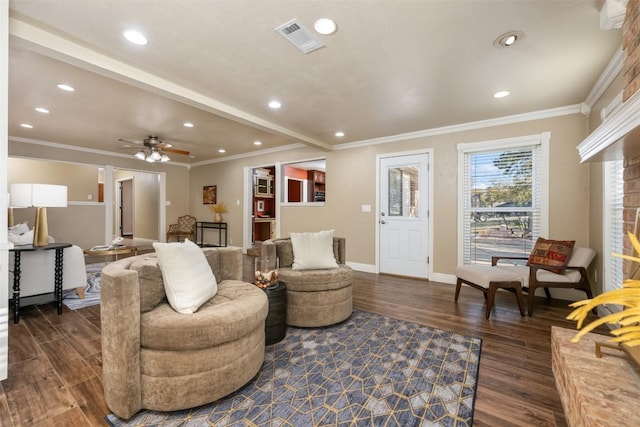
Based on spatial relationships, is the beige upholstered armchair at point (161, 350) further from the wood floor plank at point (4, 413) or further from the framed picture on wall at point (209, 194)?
the framed picture on wall at point (209, 194)

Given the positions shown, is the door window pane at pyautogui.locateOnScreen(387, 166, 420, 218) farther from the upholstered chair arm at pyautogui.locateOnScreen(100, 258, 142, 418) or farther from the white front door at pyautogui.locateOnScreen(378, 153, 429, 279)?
the upholstered chair arm at pyautogui.locateOnScreen(100, 258, 142, 418)

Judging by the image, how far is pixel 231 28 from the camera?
1.96m

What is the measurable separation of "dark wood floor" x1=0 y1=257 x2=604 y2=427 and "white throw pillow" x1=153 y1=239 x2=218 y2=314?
2.17 feet

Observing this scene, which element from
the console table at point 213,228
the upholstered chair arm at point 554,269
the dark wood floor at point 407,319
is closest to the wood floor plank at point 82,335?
the dark wood floor at point 407,319

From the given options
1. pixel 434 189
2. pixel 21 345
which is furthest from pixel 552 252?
pixel 21 345

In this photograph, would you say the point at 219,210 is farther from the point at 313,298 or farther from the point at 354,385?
the point at 354,385

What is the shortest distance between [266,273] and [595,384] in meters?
2.00

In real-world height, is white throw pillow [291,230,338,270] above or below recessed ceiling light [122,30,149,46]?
below

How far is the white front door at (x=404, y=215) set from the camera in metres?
4.46

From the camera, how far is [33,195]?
277 cm

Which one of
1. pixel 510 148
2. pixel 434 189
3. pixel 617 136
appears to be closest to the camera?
pixel 617 136

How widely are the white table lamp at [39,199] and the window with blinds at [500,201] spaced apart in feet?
16.2

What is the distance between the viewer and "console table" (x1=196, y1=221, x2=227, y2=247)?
7.19m

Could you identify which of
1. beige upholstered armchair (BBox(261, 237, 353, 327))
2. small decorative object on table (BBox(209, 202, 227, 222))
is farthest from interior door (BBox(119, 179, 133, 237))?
beige upholstered armchair (BBox(261, 237, 353, 327))
